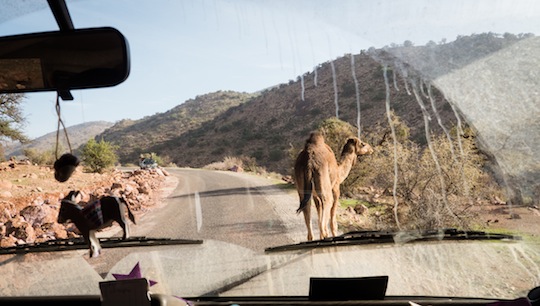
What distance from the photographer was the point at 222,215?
2.55m

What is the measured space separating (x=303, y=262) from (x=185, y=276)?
74 cm

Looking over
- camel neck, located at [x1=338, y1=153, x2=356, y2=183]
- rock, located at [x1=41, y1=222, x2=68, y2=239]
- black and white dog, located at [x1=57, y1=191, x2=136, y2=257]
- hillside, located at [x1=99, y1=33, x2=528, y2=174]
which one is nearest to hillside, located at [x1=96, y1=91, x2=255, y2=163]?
hillside, located at [x1=99, y1=33, x2=528, y2=174]

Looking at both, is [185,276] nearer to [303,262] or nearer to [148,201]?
[148,201]

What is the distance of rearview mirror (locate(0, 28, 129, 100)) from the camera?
83.3 inches

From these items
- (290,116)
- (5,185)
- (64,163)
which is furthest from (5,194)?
(290,116)

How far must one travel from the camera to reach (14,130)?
2547 mm

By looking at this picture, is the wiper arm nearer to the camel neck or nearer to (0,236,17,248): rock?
the camel neck

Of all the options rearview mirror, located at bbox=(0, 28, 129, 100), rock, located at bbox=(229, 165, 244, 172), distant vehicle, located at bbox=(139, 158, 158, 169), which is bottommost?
rock, located at bbox=(229, 165, 244, 172)

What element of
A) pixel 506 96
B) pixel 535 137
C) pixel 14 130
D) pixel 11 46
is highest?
pixel 11 46

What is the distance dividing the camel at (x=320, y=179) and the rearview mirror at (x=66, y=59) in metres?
1.16

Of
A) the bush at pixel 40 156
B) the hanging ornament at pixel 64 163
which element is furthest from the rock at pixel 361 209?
the bush at pixel 40 156

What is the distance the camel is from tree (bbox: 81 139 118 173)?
115 cm

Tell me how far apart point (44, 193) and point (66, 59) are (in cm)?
86

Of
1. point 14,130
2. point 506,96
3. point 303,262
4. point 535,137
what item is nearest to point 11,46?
point 14,130
